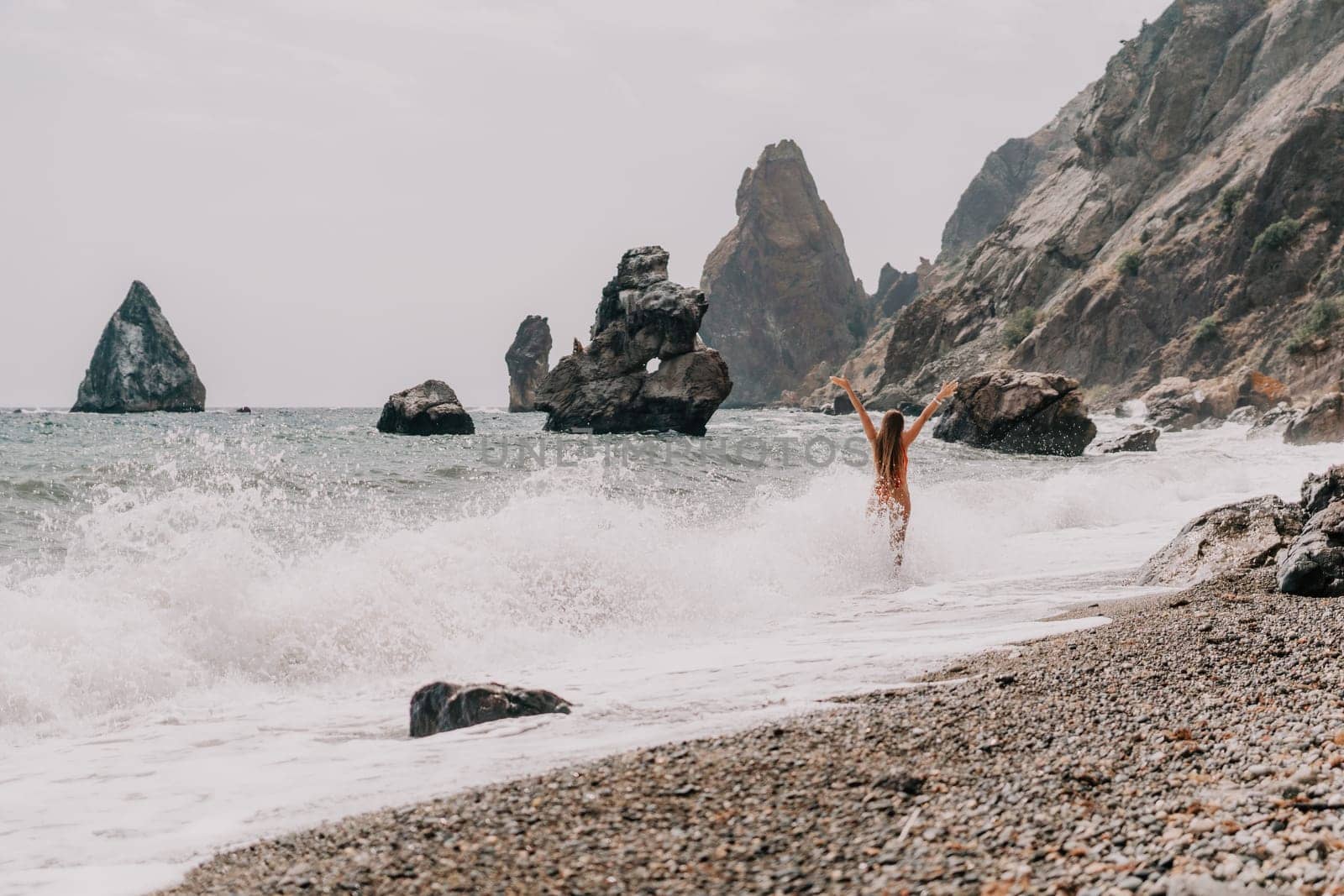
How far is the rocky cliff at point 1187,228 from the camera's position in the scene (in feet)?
170

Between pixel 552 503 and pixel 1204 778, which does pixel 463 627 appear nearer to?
pixel 552 503

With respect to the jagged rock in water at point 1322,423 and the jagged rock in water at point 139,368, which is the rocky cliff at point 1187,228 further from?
the jagged rock in water at point 139,368

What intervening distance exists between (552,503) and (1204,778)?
10.0m

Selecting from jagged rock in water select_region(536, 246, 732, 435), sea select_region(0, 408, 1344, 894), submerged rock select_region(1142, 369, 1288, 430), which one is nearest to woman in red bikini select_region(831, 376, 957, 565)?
sea select_region(0, 408, 1344, 894)

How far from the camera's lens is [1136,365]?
61500 mm

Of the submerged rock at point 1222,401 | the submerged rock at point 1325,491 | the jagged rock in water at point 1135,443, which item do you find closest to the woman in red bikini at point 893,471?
the submerged rock at point 1325,491

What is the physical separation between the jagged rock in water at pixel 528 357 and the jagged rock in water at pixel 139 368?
42.6m

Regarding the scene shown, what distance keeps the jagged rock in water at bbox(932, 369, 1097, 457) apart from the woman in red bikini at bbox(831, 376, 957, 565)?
78.7ft

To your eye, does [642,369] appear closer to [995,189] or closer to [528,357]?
[528,357]

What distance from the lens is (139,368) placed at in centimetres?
10412

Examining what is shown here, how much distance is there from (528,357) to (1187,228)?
302 feet

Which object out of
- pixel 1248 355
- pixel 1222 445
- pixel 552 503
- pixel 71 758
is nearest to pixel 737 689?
pixel 71 758

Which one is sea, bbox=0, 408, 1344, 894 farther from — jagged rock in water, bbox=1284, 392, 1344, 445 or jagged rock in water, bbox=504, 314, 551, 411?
jagged rock in water, bbox=504, 314, 551, 411

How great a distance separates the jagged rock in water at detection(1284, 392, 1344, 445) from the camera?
2738 cm
